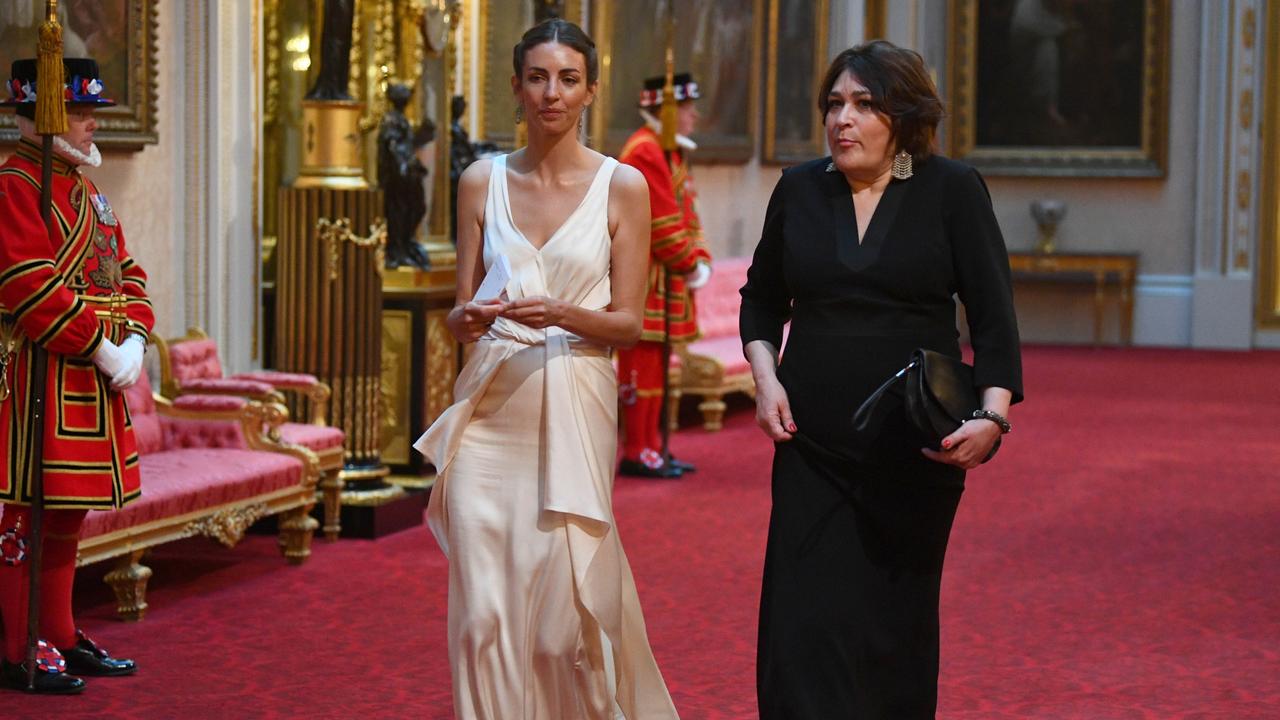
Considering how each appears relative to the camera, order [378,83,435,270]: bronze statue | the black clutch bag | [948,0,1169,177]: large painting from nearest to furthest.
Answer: the black clutch bag < [378,83,435,270]: bronze statue < [948,0,1169,177]: large painting

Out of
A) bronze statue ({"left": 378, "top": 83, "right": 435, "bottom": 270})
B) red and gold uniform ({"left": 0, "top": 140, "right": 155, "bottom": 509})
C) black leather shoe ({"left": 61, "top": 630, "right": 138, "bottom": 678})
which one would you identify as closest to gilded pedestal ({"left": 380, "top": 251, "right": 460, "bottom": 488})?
bronze statue ({"left": 378, "top": 83, "right": 435, "bottom": 270})

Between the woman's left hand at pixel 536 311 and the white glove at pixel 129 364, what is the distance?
1.90m

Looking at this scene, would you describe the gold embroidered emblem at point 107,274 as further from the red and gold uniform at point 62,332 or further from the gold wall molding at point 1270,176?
the gold wall molding at point 1270,176

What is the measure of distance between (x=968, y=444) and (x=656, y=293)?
6780 millimetres

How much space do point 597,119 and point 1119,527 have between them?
578cm

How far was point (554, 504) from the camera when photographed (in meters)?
3.95

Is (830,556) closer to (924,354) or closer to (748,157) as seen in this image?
(924,354)

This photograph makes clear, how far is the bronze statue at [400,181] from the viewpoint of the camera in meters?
8.34

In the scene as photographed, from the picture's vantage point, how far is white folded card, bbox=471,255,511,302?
3957 millimetres

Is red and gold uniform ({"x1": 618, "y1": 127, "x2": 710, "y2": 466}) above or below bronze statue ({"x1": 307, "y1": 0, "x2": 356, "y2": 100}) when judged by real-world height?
below

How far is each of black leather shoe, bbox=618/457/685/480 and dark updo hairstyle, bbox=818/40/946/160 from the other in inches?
257

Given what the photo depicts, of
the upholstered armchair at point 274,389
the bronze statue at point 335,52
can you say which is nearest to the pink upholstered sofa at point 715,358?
the bronze statue at point 335,52

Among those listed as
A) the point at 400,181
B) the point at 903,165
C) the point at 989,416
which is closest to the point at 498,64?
the point at 400,181

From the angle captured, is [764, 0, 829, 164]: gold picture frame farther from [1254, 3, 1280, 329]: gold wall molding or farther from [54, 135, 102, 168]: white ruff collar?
[54, 135, 102, 168]: white ruff collar
